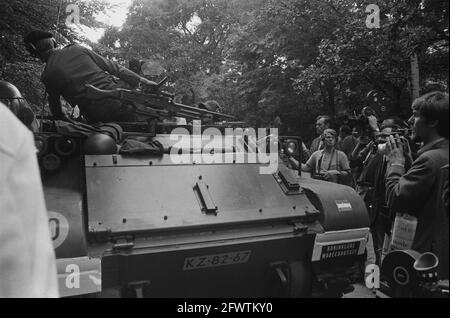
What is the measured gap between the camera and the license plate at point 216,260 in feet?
11.5

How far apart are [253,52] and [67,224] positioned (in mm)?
13408

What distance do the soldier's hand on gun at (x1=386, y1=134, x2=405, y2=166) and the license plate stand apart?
1385 millimetres

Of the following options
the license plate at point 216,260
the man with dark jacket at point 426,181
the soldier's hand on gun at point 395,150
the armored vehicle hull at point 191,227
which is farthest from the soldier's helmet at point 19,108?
the man with dark jacket at point 426,181

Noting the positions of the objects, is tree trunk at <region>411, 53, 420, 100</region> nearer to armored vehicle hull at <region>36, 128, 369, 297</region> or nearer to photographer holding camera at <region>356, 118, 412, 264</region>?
photographer holding camera at <region>356, 118, 412, 264</region>

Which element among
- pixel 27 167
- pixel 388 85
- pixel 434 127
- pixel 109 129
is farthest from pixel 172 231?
pixel 388 85

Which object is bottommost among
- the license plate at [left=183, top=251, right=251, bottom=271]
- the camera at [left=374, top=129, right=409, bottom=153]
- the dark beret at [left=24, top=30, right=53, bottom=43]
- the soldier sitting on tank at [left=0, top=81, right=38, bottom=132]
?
the license plate at [left=183, top=251, right=251, bottom=271]

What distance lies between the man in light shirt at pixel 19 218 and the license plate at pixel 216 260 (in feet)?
8.67

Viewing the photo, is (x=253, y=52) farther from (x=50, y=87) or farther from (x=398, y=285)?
(x=398, y=285)

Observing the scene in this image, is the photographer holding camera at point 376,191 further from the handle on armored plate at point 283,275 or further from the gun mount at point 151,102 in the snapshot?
the gun mount at point 151,102

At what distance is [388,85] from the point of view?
11234 millimetres

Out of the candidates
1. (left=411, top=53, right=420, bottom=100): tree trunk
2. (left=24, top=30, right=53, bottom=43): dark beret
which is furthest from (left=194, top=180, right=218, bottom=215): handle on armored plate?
(left=411, top=53, right=420, bottom=100): tree trunk

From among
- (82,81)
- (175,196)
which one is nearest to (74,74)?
(82,81)

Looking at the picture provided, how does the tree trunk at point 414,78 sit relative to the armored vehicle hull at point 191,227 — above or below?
above

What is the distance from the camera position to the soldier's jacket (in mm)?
4648
